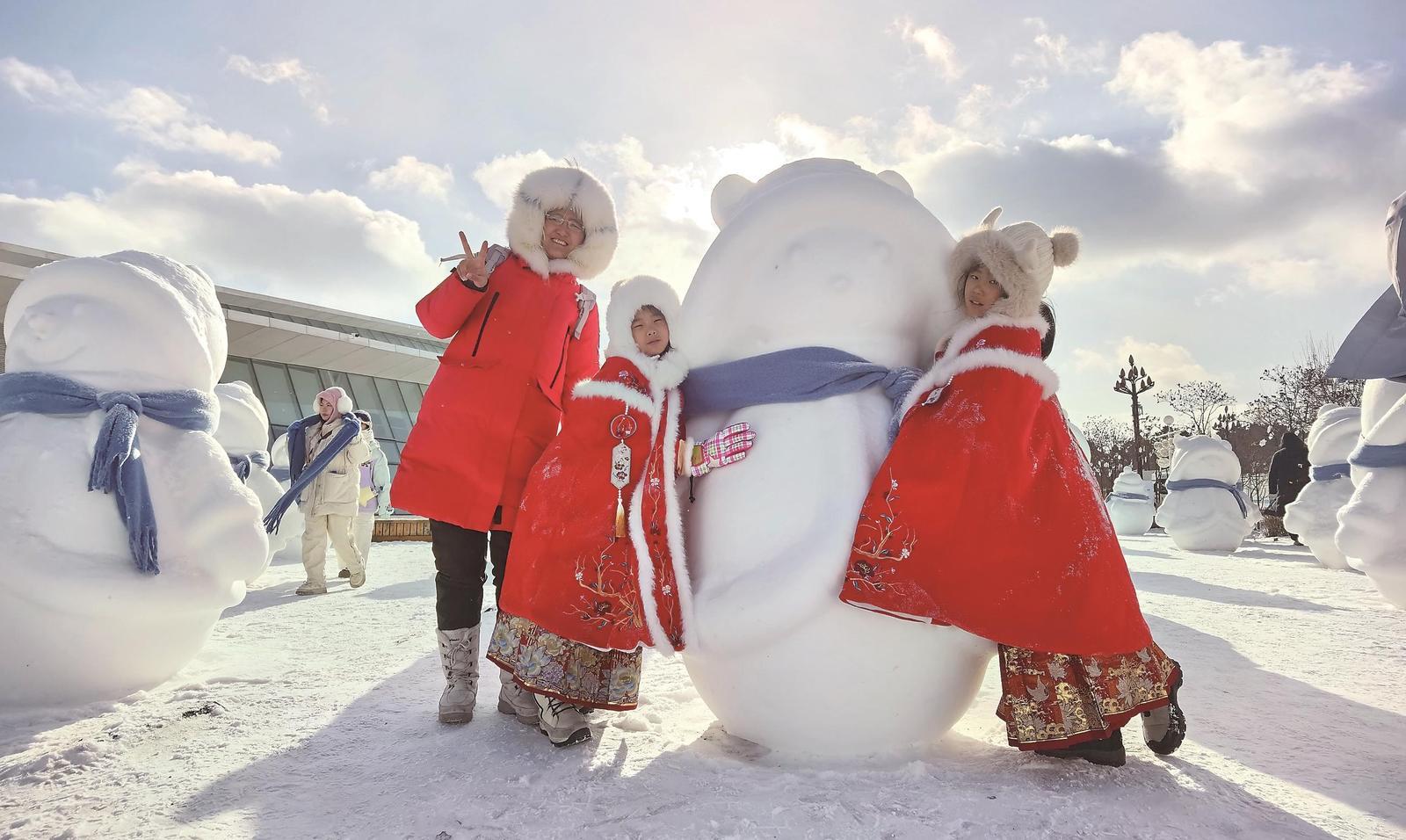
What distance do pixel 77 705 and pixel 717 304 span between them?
2.48 m

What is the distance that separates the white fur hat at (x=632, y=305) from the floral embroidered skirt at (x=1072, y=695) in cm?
133

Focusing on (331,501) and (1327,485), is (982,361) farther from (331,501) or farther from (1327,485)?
(1327,485)

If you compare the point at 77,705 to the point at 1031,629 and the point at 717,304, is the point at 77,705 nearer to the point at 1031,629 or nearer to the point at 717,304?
the point at 717,304

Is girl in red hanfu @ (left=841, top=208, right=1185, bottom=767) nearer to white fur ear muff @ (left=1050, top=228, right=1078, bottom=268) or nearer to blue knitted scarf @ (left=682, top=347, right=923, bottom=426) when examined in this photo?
blue knitted scarf @ (left=682, top=347, right=923, bottom=426)

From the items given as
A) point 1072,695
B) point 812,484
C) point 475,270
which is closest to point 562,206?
point 475,270

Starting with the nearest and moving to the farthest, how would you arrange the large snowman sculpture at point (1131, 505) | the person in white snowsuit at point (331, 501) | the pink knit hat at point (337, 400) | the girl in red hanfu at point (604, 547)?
the girl in red hanfu at point (604, 547)
the person in white snowsuit at point (331, 501)
the pink knit hat at point (337, 400)
the large snowman sculpture at point (1131, 505)

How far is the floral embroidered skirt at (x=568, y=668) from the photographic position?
2.09m

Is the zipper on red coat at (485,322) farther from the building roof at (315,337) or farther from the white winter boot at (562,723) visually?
the building roof at (315,337)

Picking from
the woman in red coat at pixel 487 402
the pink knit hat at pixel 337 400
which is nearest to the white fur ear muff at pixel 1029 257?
the woman in red coat at pixel 487 402

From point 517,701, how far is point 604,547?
706 mm

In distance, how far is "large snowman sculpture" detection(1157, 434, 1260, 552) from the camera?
8.98 m

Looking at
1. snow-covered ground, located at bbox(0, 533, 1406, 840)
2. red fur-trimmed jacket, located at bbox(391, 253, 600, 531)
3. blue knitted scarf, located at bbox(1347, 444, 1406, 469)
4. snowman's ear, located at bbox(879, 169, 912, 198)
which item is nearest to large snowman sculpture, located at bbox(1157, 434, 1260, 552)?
blue knitted scarf, located at bbox(1347, 444, 1406, 469)

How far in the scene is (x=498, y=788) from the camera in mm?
1838

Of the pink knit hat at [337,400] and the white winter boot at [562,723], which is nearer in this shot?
the white winter boot at [562,723]
